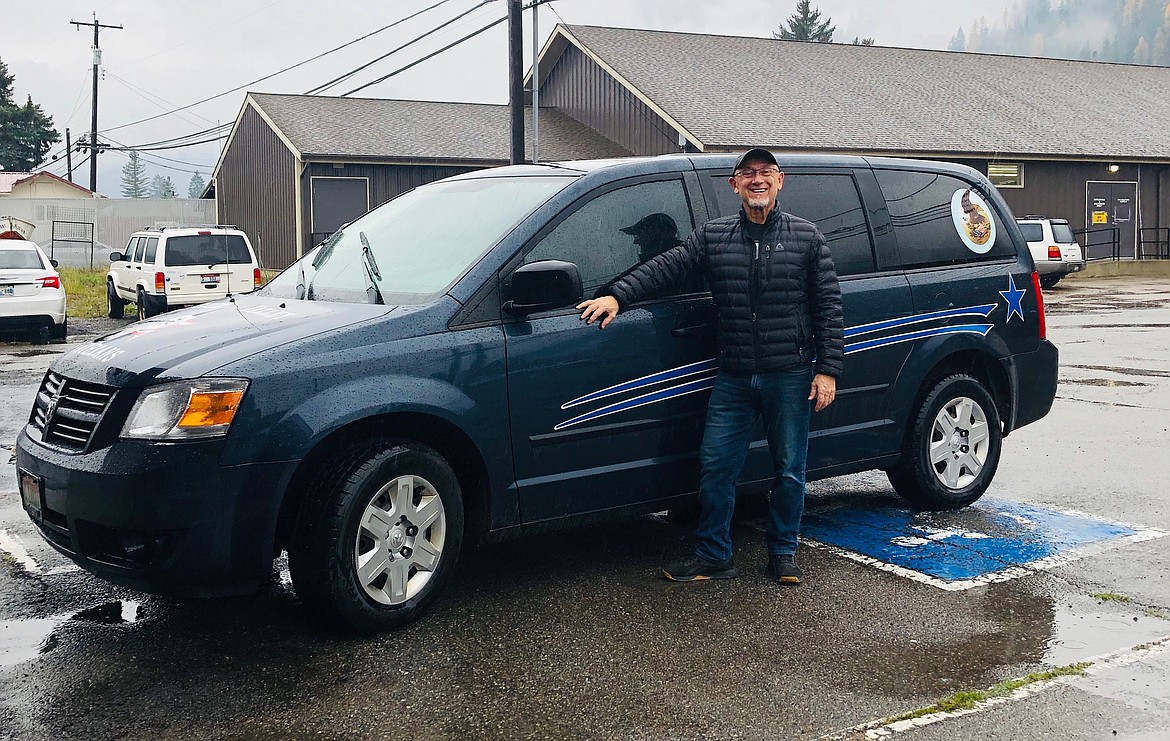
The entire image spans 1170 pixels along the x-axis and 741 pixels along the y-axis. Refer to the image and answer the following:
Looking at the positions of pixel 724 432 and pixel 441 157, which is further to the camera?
pixel 441 157

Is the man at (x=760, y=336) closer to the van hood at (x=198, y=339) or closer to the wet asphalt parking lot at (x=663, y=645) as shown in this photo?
the wet asphalt parking lot at (x=663, y=645)

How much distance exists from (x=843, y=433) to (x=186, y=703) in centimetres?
338

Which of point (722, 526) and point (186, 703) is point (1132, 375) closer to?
point (722, 526)

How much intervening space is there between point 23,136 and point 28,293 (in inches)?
2631

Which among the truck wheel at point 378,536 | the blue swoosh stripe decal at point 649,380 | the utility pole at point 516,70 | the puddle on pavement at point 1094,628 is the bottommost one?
the puddle on pavement at point 1094,628

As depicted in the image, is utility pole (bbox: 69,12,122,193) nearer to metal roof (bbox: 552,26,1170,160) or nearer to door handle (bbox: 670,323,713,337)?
metal roof (bbox: 552,26,1170,160)

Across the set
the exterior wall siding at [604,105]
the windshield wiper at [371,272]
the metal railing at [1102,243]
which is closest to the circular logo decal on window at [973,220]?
the windshield wiper at [371,272]

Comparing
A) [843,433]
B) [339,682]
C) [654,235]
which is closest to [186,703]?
[339,682]

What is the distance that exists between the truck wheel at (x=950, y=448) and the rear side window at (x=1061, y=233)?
2359 cm

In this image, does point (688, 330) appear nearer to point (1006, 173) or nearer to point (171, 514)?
point (171, 514)

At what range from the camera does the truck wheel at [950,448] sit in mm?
6289

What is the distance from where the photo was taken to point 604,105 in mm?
33844

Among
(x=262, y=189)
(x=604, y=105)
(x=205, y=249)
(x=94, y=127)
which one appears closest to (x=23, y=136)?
(x=94, y=127)

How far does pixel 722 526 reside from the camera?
529 centimetres
